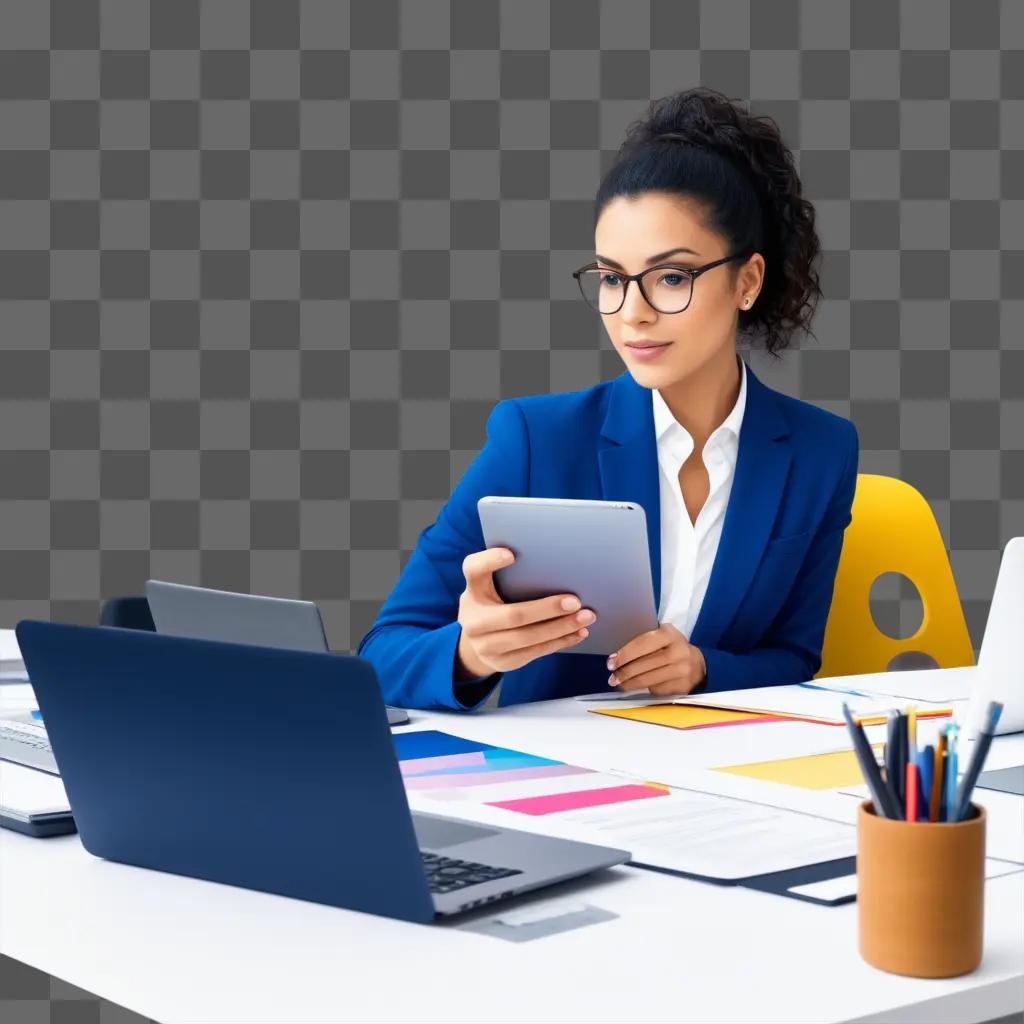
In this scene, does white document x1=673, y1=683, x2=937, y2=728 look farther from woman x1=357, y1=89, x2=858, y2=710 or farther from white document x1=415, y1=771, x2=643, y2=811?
white document x1=415, y1=771, x2=643, y2=811

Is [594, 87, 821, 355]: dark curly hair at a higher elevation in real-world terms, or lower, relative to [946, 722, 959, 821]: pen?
higher

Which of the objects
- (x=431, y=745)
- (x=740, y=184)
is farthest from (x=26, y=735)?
(x=740, y=184)

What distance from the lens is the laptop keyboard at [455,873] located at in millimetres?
1125

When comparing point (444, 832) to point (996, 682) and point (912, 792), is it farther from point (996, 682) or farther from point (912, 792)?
point (996, 682)

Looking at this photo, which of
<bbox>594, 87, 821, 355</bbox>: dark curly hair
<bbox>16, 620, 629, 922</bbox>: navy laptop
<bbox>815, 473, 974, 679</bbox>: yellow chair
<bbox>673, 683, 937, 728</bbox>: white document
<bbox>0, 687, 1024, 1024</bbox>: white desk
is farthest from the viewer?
<bbox>815, 473, 974, 679</bbox>: yellow chair

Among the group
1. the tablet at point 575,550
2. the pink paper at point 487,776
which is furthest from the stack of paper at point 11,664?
the pink paper at point 487,776

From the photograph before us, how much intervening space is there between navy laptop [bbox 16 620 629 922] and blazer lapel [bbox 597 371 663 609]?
122 centimetres

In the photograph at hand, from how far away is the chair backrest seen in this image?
257cm

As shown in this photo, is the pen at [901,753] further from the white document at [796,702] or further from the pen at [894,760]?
the white document at [796,702]

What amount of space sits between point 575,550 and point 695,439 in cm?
71

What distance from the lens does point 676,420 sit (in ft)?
8.28

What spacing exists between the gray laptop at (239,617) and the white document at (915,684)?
718mm

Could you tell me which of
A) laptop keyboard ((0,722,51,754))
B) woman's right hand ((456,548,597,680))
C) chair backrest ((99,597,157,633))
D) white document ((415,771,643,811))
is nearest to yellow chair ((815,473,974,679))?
woman's right hand ((456,548,597,680))

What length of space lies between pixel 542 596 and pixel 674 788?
0.51 metres
